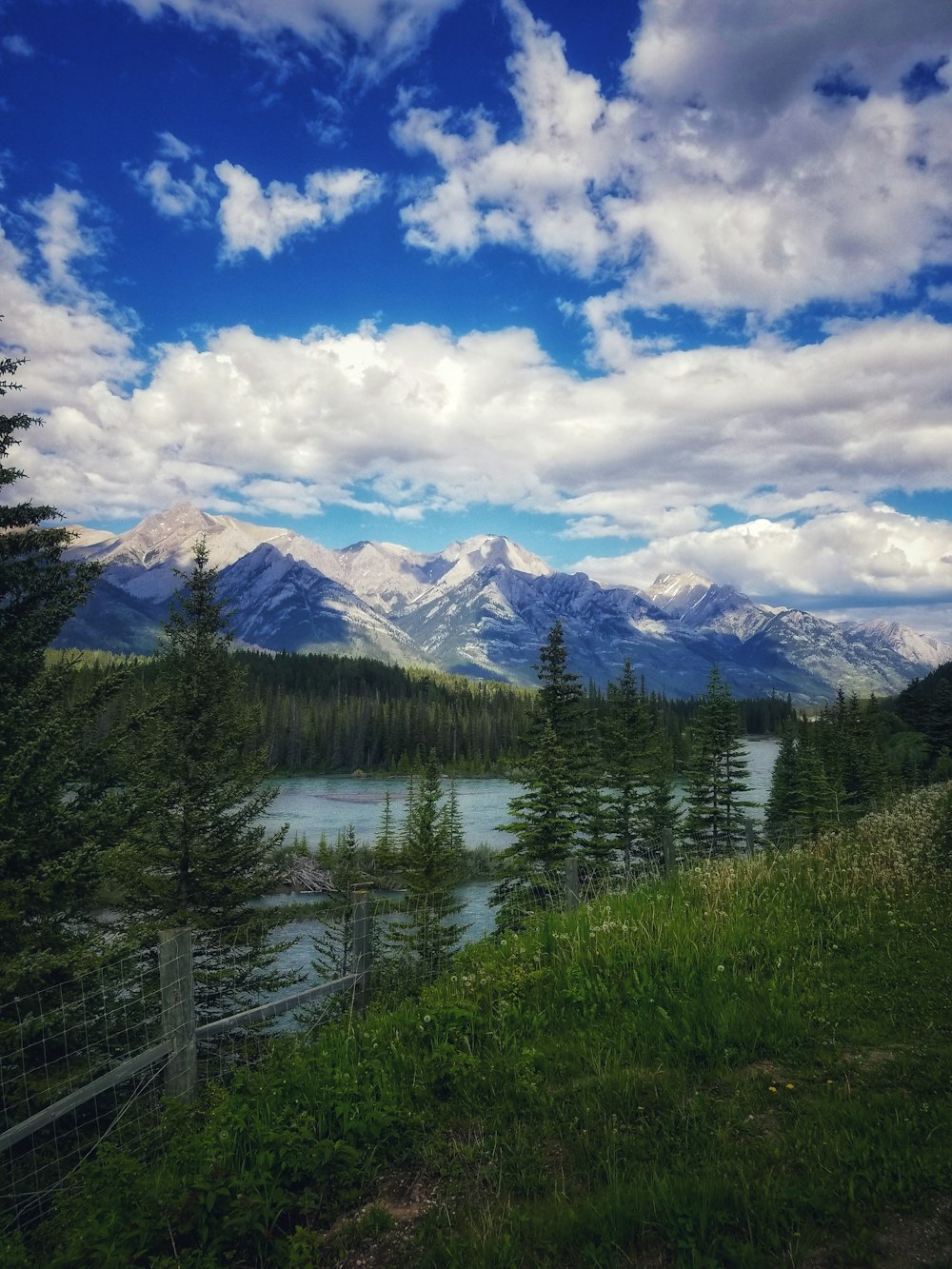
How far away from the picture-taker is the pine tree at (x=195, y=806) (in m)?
16.3

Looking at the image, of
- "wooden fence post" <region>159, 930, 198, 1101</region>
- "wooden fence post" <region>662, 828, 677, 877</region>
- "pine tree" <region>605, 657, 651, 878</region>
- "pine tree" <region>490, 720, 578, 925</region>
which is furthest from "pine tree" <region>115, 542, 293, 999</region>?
"pine tree" <region>605, 657, 651, 878</region>

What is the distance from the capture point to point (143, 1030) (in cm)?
1319

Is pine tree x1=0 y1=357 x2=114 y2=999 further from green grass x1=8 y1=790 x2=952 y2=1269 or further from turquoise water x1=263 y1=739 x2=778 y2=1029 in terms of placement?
green grass x1=8 y1=790 x2=952 y2=1269

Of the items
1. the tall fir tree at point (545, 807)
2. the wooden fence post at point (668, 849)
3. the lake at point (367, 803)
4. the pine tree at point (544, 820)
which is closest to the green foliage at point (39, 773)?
the wooden fence post at point (668, 849)

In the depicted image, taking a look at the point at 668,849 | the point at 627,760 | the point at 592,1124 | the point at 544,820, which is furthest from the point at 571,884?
the point at 627,760

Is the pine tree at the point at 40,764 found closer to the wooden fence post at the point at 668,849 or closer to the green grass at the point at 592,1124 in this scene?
the green grass at the point at 592,1124

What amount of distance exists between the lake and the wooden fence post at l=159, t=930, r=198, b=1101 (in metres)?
27.0

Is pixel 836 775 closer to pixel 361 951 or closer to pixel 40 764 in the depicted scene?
pixel 361 951

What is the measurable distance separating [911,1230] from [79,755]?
49.7 feet

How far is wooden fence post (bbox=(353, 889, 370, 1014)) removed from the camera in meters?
8.90

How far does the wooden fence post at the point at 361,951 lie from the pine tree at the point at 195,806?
715 centimetres

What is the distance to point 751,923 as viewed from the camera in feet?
28.8

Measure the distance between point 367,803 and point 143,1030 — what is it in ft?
233

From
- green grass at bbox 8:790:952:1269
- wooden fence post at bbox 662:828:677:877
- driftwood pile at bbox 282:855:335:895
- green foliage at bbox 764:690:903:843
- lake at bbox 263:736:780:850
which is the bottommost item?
lake at bbox 263:736:780:850
